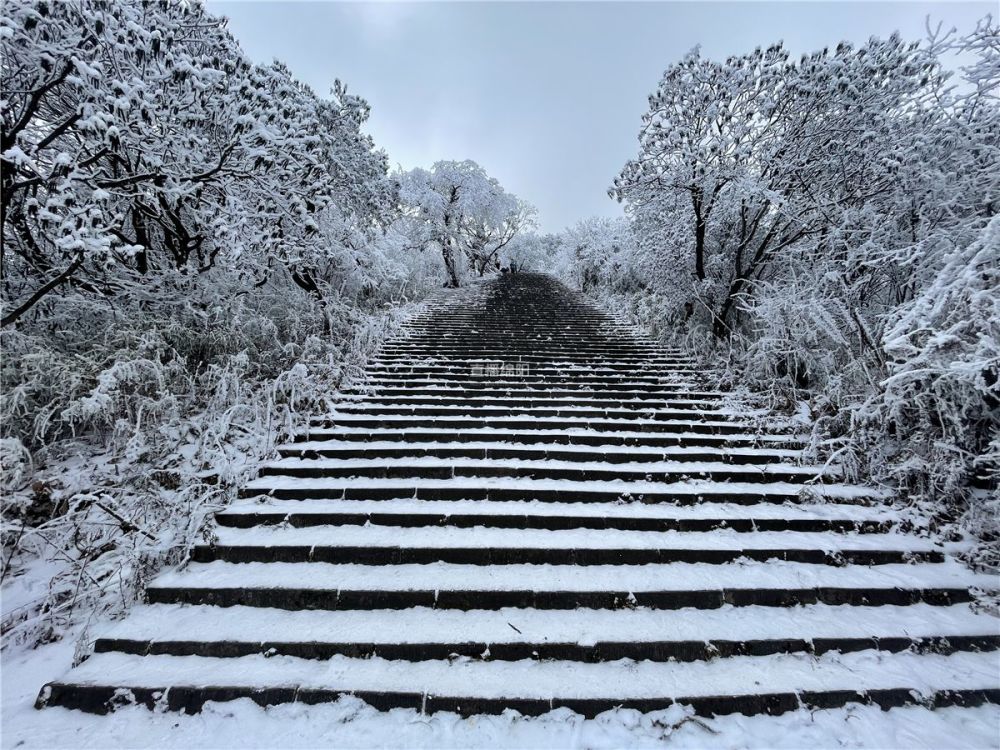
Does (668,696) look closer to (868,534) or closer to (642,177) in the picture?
(868,534)

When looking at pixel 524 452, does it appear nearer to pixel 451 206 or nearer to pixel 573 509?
pixel 573 509

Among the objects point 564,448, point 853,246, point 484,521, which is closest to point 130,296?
point 484,521

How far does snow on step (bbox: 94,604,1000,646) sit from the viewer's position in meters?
2.49

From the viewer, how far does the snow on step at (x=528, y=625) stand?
2.49 m

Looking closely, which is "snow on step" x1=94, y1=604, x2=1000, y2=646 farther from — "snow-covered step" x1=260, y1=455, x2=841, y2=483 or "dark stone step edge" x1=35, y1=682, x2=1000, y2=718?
"snow-covered step" x1=260, y1=455, x2=841, y2=483

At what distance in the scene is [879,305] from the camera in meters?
5.79

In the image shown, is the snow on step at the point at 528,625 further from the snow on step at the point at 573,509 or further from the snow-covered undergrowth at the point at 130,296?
the snow on step at the point at 573,509

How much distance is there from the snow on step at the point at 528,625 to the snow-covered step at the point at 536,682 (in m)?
0.13

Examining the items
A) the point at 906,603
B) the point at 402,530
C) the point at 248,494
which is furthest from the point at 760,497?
the point at 248,494

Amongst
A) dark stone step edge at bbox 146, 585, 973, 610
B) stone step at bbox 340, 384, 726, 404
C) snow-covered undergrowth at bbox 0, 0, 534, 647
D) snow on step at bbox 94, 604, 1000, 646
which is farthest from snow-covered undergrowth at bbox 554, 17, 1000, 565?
snow-covered undergrowth at bbox 0, 0, 534, 647

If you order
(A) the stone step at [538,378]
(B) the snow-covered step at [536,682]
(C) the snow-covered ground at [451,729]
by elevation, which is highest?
(A) the stone step at [538,378]

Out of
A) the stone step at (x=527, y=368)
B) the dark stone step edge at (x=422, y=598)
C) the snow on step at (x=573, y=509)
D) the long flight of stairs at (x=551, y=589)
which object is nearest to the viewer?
the long flight of stairs at (x=551, y=589)

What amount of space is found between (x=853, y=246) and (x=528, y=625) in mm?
7013

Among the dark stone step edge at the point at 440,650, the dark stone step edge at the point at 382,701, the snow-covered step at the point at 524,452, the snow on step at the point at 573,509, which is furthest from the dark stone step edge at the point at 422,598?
the snow-covered step at the point at 524,452
